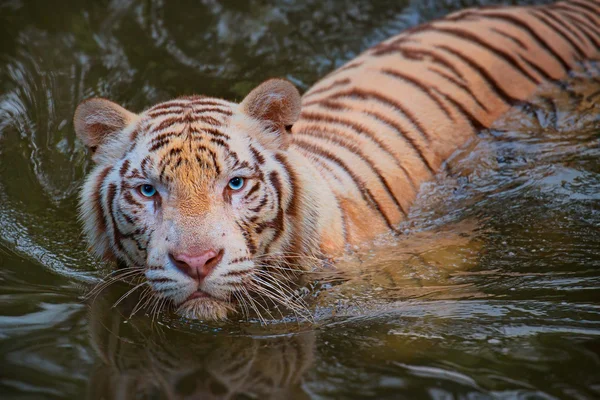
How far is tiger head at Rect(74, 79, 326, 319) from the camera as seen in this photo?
2168 millimetres

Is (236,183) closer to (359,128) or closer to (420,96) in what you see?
(359,128)

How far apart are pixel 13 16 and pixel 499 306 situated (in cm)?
364

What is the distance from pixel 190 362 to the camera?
7.04 feet

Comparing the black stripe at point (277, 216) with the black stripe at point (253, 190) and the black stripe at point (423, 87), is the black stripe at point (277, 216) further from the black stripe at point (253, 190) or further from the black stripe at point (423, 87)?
the black stripe at point (423, 87)

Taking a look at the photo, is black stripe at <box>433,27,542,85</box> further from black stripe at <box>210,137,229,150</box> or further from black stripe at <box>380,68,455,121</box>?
black stripe at <box>210,137,229,150</box>

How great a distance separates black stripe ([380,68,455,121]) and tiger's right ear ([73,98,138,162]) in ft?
4.25

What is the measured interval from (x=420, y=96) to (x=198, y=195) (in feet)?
4.73

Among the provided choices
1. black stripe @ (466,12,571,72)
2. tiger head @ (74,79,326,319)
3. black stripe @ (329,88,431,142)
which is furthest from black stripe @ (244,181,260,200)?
black stripe @ (466,12,571,72)

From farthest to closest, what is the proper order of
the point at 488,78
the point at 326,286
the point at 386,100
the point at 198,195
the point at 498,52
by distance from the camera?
the point at 498,52
the point at 488,78
the point at 386,100
the point at 326,286
the point at 198,195

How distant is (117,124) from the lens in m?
2.54

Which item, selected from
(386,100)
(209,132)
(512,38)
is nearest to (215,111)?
(209,132)

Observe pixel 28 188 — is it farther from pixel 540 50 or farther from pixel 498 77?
pixel 540 50

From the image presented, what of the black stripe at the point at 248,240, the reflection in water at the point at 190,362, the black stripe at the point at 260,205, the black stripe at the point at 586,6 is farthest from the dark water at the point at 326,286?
the black stripe at the point at 586,6

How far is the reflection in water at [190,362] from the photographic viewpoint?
6.54 feet
